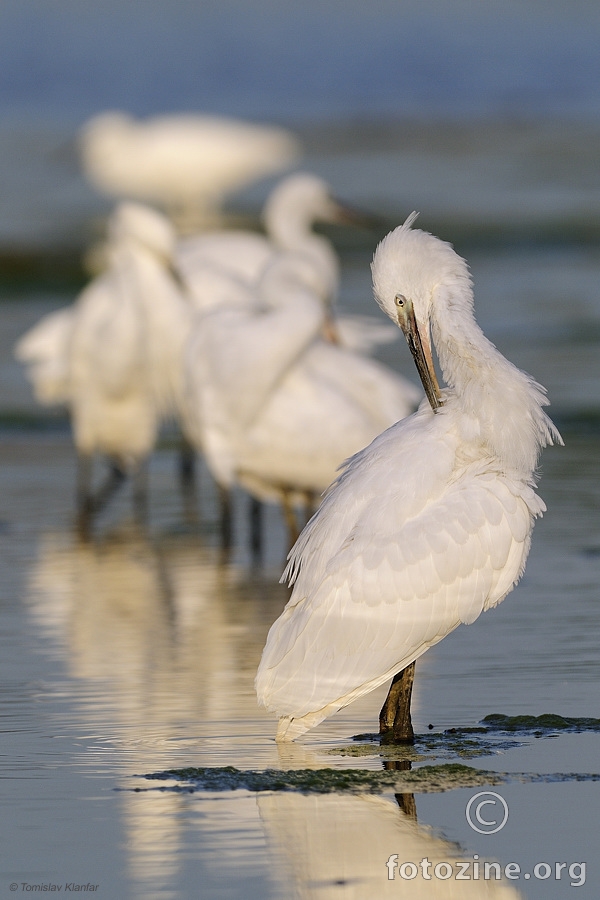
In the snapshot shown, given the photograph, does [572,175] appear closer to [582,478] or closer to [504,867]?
[582,478]

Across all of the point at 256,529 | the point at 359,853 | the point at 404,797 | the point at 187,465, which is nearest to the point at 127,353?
the point at 187,465

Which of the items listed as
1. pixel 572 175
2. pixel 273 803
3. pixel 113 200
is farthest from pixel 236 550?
pixel 572 175

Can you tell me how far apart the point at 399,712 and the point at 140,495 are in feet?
20.2

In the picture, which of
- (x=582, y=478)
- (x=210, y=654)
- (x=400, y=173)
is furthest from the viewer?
(x=400, y=173)

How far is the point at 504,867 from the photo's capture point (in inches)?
189

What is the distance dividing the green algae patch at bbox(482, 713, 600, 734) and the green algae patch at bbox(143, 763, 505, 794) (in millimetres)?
514

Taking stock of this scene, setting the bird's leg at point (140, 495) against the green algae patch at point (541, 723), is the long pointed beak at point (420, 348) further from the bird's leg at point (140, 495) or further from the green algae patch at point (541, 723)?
the bird's leg at point (140, 495)

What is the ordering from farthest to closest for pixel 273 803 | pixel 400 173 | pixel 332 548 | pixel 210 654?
pixel 400 173 → pixel 210 654 → pixel 332 548 → pixel 273 803

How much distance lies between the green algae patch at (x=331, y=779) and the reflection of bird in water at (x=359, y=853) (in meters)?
0.09

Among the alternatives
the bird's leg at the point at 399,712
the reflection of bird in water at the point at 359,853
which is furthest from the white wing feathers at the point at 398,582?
the reflection of bird in water at the point at 359,853

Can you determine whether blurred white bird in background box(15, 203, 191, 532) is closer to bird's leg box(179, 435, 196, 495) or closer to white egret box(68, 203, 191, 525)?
white egret box(68, 203, 191, 525)

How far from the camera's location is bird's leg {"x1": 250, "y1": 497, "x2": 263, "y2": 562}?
1022 centimetres

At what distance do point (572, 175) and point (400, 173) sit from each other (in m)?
3.58

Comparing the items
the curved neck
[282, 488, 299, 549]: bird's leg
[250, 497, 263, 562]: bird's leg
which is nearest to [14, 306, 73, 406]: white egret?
[250, 497, 263, 562]: bird's leg
